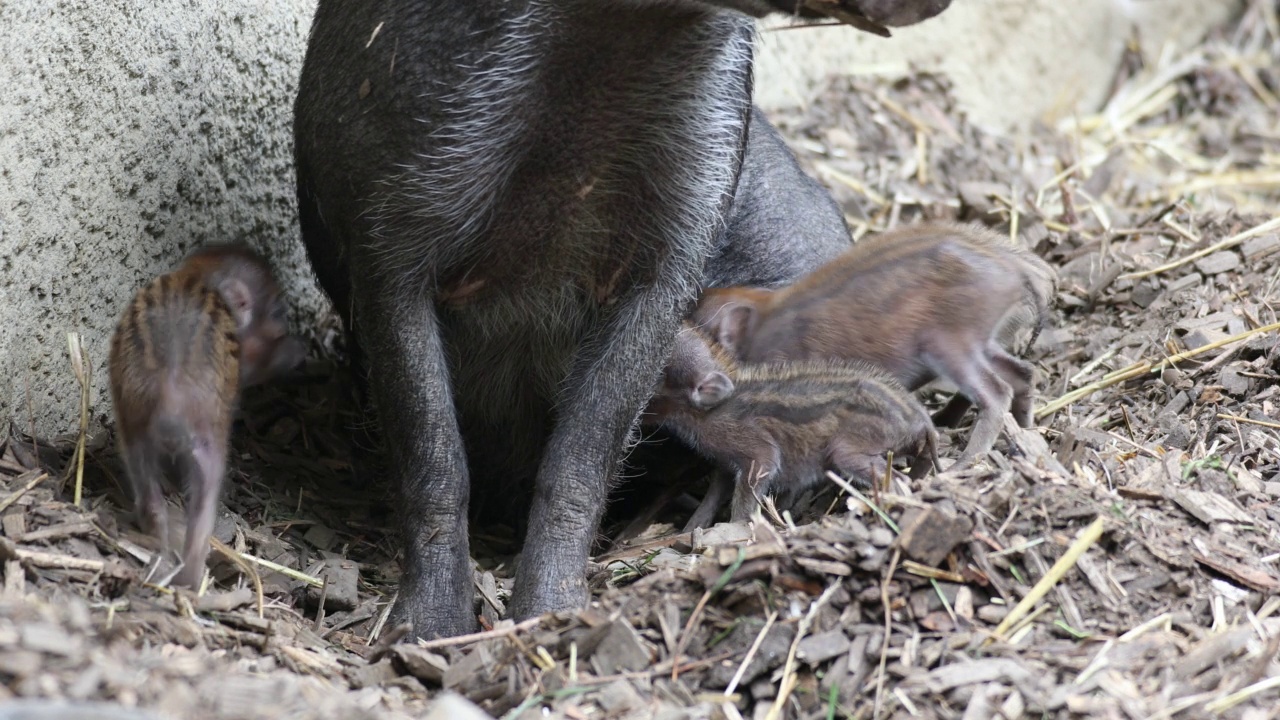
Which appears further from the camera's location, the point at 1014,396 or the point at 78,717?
the point at 1014,396

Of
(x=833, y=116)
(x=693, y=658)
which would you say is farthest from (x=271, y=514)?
(x=833, y=116)

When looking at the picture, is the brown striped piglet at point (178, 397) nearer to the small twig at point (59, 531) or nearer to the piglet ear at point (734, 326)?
the small twig at point (59, 531)

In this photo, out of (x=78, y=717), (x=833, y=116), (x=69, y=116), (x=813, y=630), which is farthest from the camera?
(x=833, y=116)

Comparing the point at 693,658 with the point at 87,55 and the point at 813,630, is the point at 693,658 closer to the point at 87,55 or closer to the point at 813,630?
the point at 813,630

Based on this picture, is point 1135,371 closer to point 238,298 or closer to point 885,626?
point 885,626

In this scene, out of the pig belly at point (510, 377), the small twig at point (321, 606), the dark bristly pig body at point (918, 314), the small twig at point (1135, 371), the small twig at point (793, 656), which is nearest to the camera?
the small twig at point (793, 656)

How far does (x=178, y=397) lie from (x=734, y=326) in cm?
196

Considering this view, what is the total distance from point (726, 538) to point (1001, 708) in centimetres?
127

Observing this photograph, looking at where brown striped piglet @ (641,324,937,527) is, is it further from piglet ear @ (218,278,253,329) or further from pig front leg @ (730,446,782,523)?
piglet ear @ (218,278,253,329)

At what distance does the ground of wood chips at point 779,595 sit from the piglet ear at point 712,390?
444 millimetres

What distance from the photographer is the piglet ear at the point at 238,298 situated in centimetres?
399

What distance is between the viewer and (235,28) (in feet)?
15.7

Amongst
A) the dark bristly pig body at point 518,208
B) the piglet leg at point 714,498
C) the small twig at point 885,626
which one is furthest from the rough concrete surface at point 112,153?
the small twig at point 885,626

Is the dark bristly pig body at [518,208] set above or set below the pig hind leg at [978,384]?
above
